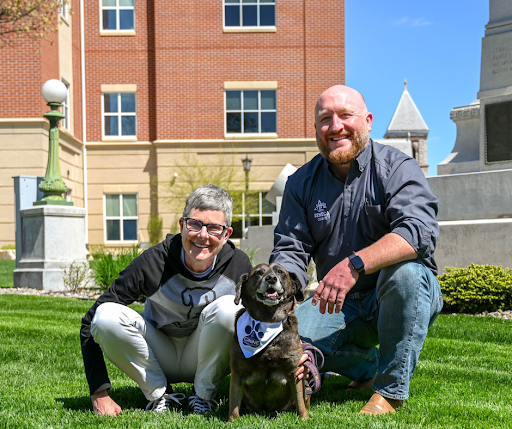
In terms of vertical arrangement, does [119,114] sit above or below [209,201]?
above

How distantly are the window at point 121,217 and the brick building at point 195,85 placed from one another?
225 millimetres

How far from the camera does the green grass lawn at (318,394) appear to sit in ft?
9.68

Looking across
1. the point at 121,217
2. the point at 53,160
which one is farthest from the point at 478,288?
the point at 121,217

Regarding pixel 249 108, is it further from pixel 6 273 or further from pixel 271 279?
pixel 271 279

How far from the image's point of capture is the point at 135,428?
2.88 metres

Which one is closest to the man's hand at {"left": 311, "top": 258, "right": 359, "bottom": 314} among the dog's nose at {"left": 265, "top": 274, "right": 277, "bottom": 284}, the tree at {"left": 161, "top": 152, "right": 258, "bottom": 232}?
the dog's nose at {"left": 265, "top": 274, "right": 277, "bottom": 284}

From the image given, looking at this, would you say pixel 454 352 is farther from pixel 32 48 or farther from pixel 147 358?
pixel 32 48

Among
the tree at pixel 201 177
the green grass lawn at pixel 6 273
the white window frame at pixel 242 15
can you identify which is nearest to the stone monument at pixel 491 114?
the green grass lawn at pixel 6 273

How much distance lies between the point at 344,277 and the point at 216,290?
774mm

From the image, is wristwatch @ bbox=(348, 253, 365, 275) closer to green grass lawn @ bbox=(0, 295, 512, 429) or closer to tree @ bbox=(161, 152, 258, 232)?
green grass lawn @ bbox=(0, 295, 512, 429)

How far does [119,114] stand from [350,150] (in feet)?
63.9

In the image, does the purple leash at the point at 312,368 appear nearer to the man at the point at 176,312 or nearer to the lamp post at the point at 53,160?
the man at the point at 176,312

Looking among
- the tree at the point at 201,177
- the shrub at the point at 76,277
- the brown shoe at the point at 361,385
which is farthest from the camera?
the tree at the point at 201,177

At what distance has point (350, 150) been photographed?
3404mm
